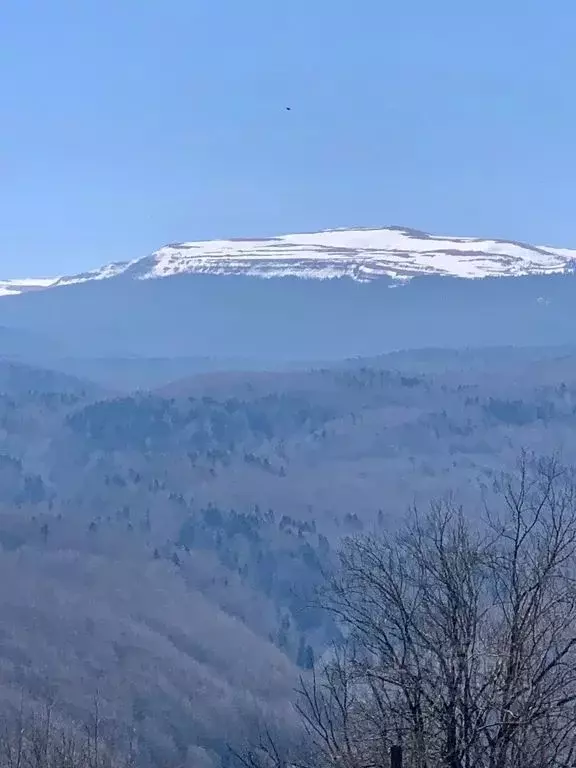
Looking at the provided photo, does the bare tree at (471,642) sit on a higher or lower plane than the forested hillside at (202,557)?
higher

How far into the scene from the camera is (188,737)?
266ft

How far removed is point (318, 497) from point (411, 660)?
150 meters

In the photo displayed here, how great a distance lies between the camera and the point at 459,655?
13820 mm

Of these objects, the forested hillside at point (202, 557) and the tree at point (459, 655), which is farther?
the forested hillside at point (202, 557)

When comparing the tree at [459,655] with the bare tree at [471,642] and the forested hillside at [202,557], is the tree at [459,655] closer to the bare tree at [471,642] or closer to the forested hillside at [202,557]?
the bare tree at [471,642]

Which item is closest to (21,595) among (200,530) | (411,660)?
(200,530)

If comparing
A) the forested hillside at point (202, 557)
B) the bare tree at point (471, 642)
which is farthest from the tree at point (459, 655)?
the forested hillside at point (202, 557)

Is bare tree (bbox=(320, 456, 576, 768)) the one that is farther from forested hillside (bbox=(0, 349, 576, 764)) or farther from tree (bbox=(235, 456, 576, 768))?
forested hillside (bbox=(0, 349, 576, 764))

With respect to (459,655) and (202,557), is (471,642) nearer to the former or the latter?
(459,655)

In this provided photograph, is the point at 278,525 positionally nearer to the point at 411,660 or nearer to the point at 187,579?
the point at 187,579

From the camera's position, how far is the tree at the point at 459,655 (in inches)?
528

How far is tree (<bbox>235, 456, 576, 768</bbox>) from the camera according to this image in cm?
1341

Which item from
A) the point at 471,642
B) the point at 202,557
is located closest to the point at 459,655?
the point at 471,642

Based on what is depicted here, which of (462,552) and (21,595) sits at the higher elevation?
(462,552)
